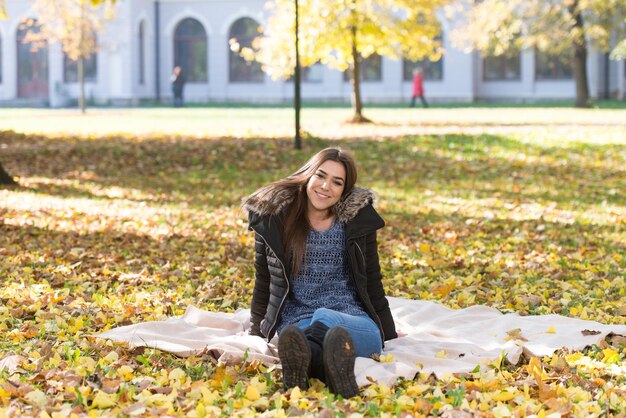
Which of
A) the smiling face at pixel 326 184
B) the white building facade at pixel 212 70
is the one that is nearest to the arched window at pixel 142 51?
the white building facade at pixel 212 70

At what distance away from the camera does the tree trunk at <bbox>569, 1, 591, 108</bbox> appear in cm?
3306

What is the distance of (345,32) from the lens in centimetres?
2409

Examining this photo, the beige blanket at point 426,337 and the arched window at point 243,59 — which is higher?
the arched window at point 243,59

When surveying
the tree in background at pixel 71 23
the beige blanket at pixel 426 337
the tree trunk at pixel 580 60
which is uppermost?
the tree in background at pixel 71 23

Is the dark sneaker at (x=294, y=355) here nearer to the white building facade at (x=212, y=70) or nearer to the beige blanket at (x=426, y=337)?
the beige blanket at (x=426, y=337)

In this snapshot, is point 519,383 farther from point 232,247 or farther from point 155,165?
point 155,165

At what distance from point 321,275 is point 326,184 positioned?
0.52 metres

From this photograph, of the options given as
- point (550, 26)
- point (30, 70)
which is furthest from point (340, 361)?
point (30, 70)

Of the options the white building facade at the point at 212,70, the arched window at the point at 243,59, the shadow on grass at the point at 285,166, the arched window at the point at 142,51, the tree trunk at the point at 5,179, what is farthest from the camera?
the arched window at the point at 243,59

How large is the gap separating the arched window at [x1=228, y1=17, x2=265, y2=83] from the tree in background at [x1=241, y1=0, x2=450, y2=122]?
2055cm

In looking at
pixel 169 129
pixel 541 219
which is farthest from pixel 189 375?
pixel 169 129

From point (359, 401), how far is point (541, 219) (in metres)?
7.30

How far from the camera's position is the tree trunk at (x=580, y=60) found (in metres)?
33.1

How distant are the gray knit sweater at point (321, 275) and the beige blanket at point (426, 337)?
0.88ft
